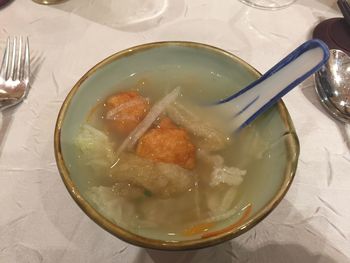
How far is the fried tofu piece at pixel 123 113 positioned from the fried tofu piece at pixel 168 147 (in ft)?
0.22

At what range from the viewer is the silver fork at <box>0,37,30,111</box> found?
3.32 ft

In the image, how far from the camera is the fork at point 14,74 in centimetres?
101

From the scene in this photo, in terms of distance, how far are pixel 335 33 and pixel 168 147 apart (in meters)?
0.76

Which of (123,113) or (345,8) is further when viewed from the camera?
(345,8)

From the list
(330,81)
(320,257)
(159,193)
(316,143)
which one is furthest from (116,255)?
(330,81)

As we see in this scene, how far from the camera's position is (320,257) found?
2.65 feet

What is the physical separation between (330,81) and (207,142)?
1.42ft

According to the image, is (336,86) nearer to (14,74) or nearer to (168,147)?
(168,147)

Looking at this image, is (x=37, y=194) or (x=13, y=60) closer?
(x=37, y=194)

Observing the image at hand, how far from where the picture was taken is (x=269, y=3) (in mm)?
1335

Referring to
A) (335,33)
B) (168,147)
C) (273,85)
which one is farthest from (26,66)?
(335,33)

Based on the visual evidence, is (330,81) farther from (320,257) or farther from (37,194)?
(37,194)

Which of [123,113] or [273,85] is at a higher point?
[273,85]

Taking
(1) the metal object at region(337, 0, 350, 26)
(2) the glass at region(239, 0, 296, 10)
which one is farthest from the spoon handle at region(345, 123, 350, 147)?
(2) the glass at region(239, 0, 296, 10)
